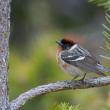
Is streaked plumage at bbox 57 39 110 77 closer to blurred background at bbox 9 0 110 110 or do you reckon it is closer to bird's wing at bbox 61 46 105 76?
bird's wing at bbox 61 46 105 76

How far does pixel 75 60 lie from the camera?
439 centimetres

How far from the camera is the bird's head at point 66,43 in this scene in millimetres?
4409

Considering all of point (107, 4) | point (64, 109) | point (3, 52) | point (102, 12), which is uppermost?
point (107, 4)

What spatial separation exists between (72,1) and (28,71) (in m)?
4.95

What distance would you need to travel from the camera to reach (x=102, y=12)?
8.95 m

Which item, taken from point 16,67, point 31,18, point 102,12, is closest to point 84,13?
point 102,12

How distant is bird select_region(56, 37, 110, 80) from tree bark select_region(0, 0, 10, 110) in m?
1.59

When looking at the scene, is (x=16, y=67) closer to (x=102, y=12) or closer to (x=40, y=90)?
(x=40, y=90)

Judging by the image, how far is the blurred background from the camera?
4.71 metres

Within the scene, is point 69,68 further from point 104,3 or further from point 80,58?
point 104,3

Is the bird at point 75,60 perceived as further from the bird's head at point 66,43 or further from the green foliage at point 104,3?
the green foliage at point 104,3

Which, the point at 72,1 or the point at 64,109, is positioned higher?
the point at 64,109

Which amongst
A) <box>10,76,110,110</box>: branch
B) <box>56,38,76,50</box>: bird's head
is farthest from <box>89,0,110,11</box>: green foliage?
<box>56,38,76,50</box>: bird's head

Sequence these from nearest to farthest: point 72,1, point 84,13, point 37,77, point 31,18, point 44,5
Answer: point 37,77
point 31,18
point 44,5
point 84,13
point 72,1
